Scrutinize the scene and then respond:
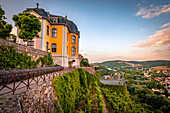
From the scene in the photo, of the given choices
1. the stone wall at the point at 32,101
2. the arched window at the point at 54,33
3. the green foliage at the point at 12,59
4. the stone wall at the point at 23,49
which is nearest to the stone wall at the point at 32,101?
the stone wall at the point at 32,101

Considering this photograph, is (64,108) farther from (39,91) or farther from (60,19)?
(60,19)

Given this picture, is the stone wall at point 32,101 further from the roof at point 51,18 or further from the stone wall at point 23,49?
the roof at point 51,18

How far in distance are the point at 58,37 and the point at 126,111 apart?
2151 cm

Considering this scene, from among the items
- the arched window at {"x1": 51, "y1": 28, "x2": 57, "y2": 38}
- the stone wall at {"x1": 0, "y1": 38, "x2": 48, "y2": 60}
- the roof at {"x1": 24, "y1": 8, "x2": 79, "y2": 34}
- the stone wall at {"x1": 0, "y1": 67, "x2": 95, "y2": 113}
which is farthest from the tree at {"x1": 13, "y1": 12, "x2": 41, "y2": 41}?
the stone wall at {"x1": 0, "y1": 67, "x2": 95, "y2": 113}

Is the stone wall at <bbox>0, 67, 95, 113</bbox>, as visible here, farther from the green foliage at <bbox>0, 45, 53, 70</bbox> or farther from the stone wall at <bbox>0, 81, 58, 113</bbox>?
the green foliage at <bbox>0, 45, 53, 70</bbox>

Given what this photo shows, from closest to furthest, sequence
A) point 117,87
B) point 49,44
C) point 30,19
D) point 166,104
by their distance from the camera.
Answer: point 30,19 → point 49,44 → point 117,87 → point 166,104

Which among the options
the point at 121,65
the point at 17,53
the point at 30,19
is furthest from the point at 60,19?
the point at 121,65

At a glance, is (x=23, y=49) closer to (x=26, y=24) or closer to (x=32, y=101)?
(x=26, y=24)

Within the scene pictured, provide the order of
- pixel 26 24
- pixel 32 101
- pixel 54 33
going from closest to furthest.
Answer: pixel 32 101
pixel 26 24
pixel 54 33

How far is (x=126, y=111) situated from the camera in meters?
16.2

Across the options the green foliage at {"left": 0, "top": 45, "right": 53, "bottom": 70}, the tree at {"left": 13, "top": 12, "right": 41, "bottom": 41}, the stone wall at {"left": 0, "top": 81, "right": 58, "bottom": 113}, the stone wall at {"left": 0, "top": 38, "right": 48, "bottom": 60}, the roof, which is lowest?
the stone wall at {"left": 0, "top": 81, "right": 58, "bottom": 113}

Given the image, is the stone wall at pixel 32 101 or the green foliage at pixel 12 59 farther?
Result: the green foliage at pixel 12 59

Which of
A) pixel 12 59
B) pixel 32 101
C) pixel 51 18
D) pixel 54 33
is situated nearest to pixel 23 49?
pixel 12 59

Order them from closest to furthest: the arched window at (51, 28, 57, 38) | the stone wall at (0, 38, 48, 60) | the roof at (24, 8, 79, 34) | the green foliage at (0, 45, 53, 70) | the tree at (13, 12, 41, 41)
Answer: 1. the green foliage at (0, 45, 53, 70)
2. the stone wall at (0, 38, 48, 60)
3. the tree at (13, 12, 41, 41)
4. the roof at (24, 8, 79, 34)
5. the arched window at (51, 28, 57, 38)
